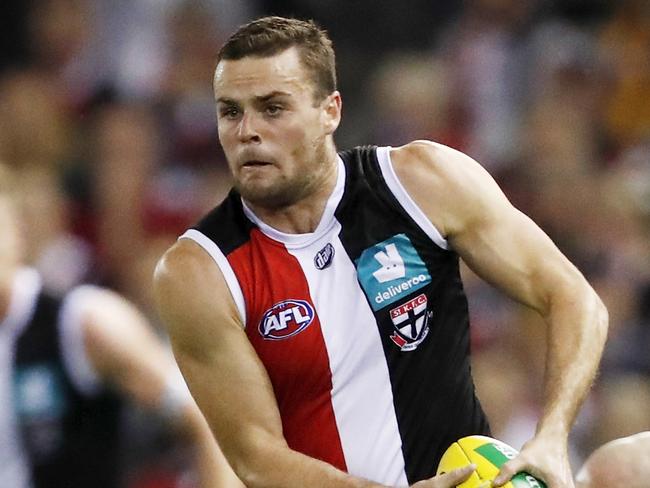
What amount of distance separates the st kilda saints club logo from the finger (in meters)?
0.69

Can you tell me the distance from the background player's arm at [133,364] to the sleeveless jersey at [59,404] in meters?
0.05

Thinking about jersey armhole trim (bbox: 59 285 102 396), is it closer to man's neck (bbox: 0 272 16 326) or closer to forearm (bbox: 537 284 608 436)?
man's neck (bbox: 0 272 16 326)

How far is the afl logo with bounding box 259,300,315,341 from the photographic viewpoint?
4262 millimetres

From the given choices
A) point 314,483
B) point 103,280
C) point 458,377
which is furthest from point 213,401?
point 103,280

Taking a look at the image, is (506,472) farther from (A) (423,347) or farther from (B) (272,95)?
(B) (272,95)

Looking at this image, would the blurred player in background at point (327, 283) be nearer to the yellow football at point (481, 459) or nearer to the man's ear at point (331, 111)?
the man's ear at point (331, 111)

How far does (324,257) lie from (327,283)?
0.27 ft

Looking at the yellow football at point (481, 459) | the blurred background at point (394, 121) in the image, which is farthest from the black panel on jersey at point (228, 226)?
the blurred background at point (394, 121)

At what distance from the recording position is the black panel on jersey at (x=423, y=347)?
4309 mm

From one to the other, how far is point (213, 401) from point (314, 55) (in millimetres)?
1030

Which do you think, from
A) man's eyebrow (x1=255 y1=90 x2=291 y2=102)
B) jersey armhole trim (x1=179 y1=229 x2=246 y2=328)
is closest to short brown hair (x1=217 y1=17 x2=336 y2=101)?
man's eyebrow (x1=255 y1=90 x2=291 y2=102)

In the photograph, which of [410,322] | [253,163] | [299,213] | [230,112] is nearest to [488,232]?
[410,322]

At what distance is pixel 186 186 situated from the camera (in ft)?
28.7

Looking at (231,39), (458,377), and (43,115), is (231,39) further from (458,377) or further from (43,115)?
(43,115)
